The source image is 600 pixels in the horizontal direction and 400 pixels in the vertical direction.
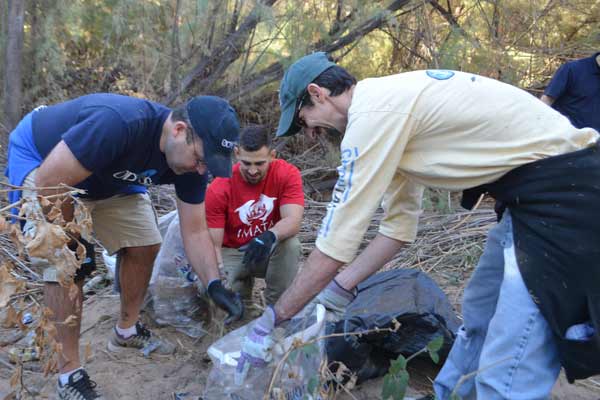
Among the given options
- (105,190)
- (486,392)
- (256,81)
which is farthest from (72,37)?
(486,392)

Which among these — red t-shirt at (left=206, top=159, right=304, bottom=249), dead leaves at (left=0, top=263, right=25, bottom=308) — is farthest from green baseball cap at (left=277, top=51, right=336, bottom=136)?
red t-shirt at (left=206, top=159, right=304, bottom=249)

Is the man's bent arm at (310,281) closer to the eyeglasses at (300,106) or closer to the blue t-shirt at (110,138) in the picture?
the eyeglasses at (300,106)

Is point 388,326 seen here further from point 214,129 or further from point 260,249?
point 214,129

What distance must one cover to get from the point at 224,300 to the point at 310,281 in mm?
1143

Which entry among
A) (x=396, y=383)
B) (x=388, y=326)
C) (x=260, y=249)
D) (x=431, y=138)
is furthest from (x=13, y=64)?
(x=396, y=383)

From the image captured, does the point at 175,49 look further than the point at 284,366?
Yes

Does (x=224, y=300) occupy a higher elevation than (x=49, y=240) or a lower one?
lower

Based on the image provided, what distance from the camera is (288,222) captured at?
327 centimetres

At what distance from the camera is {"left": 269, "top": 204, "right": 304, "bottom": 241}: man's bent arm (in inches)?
127

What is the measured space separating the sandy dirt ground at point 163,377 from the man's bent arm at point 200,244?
44 centimetres

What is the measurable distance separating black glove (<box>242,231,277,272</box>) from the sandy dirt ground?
19.1 inches

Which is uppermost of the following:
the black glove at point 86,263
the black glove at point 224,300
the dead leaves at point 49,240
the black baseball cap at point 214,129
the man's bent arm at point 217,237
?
the black baseball cap at point 214,129

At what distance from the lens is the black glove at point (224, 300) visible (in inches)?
114

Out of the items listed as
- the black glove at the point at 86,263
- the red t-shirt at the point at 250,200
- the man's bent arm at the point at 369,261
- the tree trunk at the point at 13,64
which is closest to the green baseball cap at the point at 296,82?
the man's bent arm at the point at 369,261
